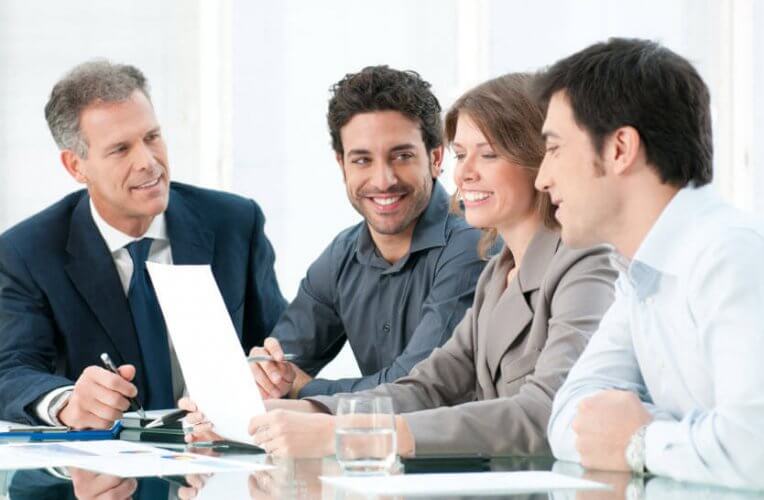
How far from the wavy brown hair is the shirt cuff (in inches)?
42.4

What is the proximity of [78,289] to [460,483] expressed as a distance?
183cm

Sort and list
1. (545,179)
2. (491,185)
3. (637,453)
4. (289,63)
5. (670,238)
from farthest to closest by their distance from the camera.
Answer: (289,63) → (491,185) → (545,179) → (670,238) → (637,453)

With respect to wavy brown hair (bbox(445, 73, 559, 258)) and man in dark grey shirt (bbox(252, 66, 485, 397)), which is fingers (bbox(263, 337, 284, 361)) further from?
wavy brown hair (bbox(445, 73, 559, 258))

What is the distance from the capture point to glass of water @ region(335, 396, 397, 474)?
1.72 meters

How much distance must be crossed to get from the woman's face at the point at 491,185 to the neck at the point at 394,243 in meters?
0.59

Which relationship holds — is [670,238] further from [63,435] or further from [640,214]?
[63,435]

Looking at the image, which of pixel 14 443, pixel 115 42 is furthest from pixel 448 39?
pixel 14 443

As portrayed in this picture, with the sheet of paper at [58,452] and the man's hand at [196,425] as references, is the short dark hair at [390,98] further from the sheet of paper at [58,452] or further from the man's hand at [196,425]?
the sheet of paper at [58,452]

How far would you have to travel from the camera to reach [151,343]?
325cm

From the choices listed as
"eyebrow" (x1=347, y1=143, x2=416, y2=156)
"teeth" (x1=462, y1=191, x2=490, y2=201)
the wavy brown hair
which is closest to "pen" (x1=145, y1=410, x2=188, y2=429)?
"teeth" (x1=462, y1=191, x2=490, y2=201)

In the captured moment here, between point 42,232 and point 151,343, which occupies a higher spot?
point 42,232

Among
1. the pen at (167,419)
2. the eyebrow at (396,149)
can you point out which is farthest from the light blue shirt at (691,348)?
the eyebrow at (396,149)

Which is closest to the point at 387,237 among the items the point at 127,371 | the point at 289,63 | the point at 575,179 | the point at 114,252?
the point at 114,252

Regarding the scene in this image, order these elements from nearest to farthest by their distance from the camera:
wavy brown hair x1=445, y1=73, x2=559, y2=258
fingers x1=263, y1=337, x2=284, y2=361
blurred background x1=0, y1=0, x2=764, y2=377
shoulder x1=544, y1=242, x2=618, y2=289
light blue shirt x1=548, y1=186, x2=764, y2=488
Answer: light blue shirt x1=548, y1=186, x2=764, y2=488
shoulder x1=544, y1=242, x2=618, y2=289
wavy brown hair x1=445, y1=73, x2=559, y2=258
fingers x1=263, y1=337, x2=284, y2=361
blurred background x1=0, y1=0, x2=764, y2=377
